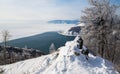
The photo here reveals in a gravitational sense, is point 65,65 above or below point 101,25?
below

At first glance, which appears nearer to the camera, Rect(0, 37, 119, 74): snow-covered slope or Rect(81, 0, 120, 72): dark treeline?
Rect(0, 37, 119, 74): snow-covered slope

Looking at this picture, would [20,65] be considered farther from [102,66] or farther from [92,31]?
[92,31]

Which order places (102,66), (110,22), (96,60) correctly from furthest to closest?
(110,22), (96,60), (102,66)

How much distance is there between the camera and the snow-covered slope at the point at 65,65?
57.8ft

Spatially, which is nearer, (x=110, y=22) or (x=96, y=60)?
(x=96, y=60)

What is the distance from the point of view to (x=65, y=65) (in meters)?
18.3

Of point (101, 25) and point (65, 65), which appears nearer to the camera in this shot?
point (65, 65)

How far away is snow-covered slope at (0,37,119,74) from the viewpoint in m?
17.6

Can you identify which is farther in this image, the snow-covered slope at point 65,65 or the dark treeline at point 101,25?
the dark treeline at point 101,25

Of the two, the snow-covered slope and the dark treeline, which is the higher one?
the dark treeline

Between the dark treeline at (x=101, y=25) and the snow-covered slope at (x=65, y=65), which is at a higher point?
the dark treeline at (x=101, y=25)

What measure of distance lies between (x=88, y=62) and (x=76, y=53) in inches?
51.4

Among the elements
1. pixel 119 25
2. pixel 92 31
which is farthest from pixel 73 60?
pixel 119 25

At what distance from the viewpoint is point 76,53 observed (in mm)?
19453
